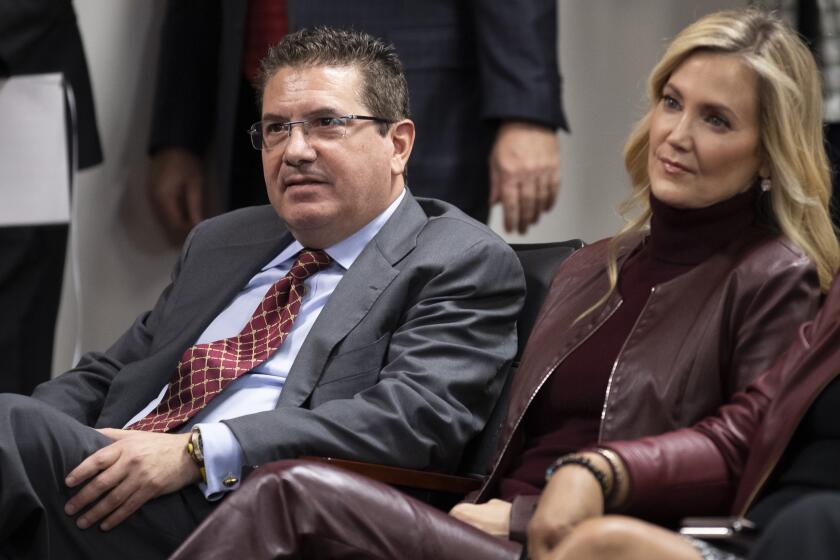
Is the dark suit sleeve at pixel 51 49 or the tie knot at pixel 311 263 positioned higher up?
the dark suit sleeve at pixel 51 49

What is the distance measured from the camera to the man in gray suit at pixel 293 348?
8.55 feet

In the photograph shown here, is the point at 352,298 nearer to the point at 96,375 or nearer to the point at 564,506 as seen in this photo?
the point at 96,375

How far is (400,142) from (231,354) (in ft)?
1.69

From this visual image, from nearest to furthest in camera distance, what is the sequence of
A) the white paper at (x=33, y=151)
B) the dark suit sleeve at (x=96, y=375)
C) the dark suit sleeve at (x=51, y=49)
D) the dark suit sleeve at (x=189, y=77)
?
the dark suit sleeve at (x=96, y=375) → the dark suit sleeve at (x=51, y=49) → the white paper at (x=33, y=151) → the dark suit sleeve at (x=189, y=77)

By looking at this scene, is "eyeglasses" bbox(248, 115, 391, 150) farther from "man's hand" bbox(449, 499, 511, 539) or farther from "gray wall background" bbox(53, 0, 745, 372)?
"gray wall background" bbox(53, 0, 745, 372)

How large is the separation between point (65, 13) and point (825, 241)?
2.30 metres

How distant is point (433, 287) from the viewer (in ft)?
9.46

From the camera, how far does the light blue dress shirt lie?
2658 mm

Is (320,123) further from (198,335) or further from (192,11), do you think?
(192,11)

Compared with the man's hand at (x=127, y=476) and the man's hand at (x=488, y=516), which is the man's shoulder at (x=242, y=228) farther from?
the man's hand at (x=488, y=516)

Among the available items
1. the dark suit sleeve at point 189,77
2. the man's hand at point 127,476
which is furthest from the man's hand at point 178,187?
the man's hand at point 127,476

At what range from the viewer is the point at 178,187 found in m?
4.40

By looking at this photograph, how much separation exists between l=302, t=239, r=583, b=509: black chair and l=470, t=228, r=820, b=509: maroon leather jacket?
0.88 feet

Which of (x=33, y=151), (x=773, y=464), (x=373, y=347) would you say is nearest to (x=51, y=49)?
(x=33, y=151)
